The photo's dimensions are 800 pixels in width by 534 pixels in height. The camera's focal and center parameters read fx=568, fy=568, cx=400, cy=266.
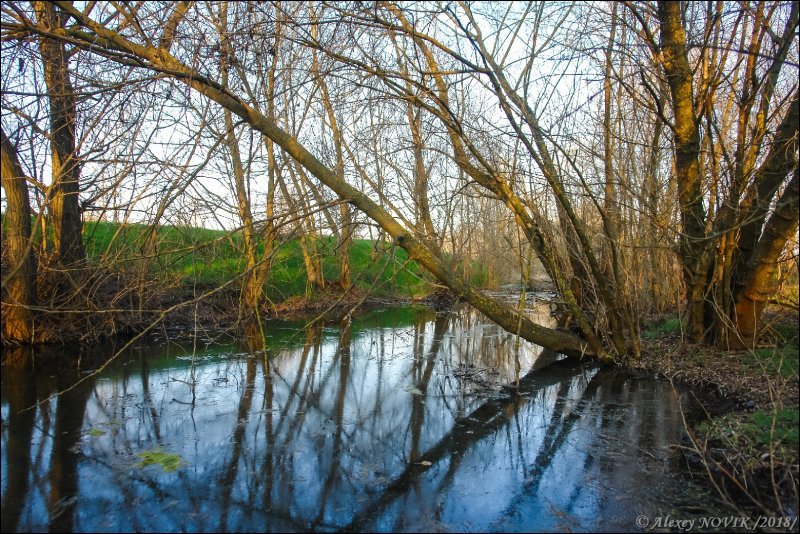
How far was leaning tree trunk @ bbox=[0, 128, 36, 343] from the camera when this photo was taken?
9039mm

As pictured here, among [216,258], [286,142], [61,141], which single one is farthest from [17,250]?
[286,142]

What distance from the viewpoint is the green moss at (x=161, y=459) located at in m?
4.90

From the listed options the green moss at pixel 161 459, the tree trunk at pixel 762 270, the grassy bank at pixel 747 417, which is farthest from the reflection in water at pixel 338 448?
the tree trunk at pixel 762 270

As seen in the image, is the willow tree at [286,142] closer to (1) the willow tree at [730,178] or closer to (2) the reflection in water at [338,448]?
(2) the reflection in water at [338,448]

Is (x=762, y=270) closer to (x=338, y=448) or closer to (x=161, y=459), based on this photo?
(x=338, y=448)

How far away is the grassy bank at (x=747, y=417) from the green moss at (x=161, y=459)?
427 cm

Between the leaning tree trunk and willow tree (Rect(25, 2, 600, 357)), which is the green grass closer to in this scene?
willow tree (Rect(25, 2, 600, 357))

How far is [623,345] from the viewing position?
9.05 m

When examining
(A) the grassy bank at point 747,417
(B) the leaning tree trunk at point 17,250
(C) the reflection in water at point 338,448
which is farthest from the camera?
(B) the leaning tree trunk at point 17,250

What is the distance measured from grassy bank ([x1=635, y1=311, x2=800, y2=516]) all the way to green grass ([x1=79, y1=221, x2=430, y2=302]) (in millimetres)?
3947

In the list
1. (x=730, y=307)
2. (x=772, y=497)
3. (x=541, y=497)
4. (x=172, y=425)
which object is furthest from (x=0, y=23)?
(x=730, y=307)

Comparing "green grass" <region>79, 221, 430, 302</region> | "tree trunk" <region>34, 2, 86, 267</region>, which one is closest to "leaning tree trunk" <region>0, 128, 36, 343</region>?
"tree trunk" <region>34, 2, 86, 267</region>

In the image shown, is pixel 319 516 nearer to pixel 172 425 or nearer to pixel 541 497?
pixel 541 497

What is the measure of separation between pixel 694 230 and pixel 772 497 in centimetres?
477
